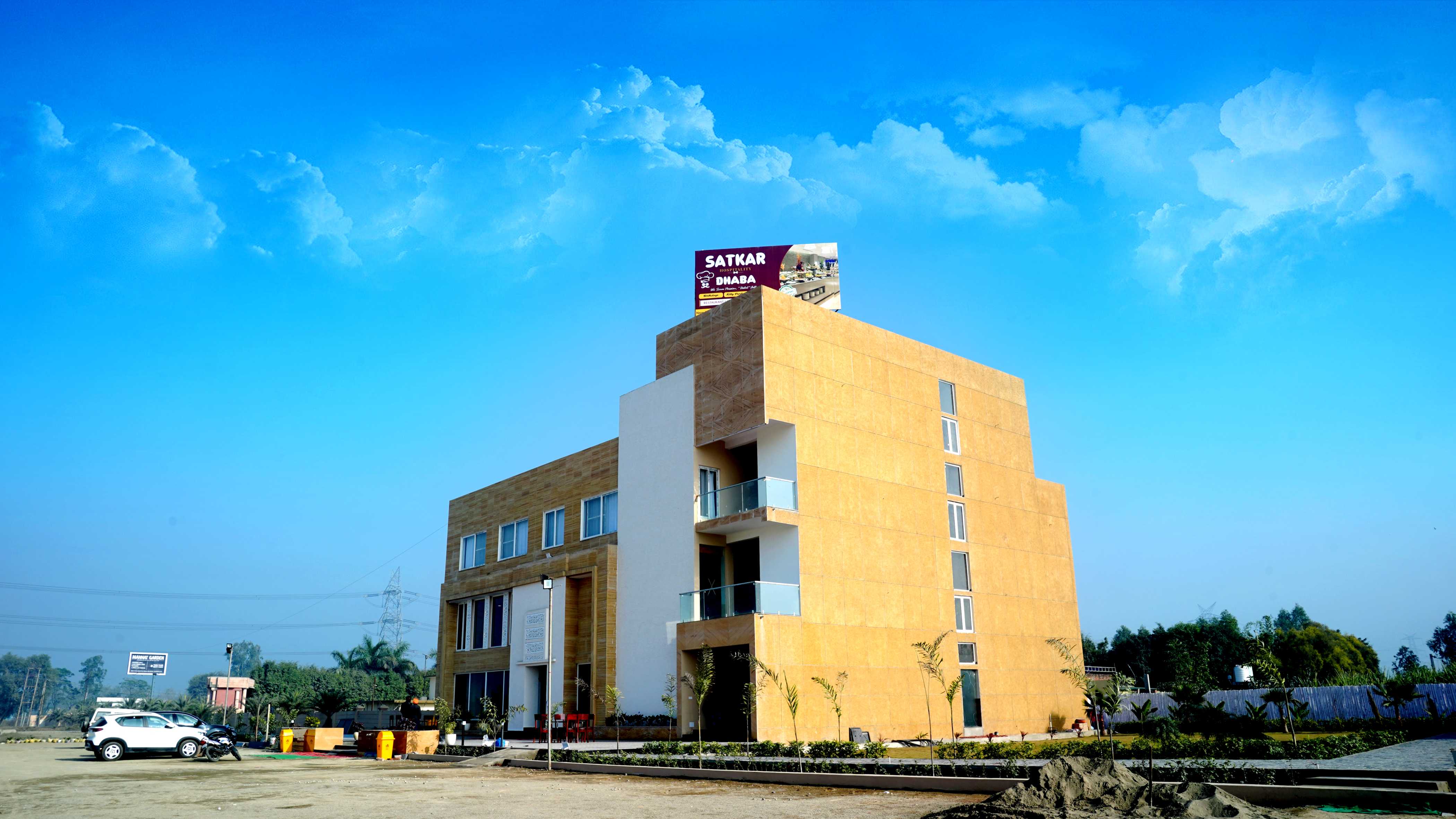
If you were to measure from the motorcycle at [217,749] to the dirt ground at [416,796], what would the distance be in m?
3.90

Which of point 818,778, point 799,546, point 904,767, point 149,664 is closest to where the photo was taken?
point 818,778

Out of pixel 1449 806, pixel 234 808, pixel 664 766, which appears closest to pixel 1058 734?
pixel 664 766

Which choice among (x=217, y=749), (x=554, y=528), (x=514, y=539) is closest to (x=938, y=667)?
(x=554, y=528)

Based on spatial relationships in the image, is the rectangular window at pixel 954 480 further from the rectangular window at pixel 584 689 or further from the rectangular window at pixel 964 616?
the rectangular window at pixel 584 689

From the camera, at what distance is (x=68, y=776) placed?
2094 cm

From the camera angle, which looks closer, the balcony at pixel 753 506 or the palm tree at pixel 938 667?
the balcony at pixel 753 506

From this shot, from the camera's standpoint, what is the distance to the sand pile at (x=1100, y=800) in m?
10.0

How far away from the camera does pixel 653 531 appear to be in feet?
99.3

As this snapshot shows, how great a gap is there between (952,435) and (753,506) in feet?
34.1

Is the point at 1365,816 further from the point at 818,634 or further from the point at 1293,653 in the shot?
the point at 1293,653

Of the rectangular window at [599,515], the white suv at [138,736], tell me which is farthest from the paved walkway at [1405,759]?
the white suv at [138,736]

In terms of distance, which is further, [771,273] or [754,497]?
[771,273]

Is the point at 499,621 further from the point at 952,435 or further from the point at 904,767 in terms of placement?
the point at 904,767

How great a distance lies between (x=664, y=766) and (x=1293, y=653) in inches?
2344
